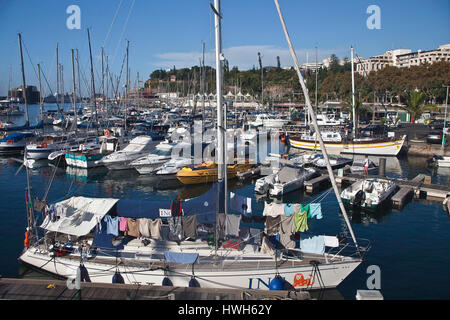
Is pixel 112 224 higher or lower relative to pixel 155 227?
higher

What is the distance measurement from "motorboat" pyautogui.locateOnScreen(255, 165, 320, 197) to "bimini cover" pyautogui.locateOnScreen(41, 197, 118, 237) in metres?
A: 15.7

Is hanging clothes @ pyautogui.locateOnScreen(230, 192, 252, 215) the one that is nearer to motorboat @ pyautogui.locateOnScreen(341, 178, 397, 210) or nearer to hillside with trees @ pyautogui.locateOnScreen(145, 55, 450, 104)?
motorboat @ pyautogui.locateOnScreen(341, 178, 397, 210)

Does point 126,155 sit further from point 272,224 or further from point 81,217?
point 272,224

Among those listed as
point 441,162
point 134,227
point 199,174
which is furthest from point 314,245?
point 441,162

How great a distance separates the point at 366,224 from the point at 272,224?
10848mm

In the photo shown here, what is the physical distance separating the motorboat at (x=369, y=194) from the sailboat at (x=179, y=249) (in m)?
10.8

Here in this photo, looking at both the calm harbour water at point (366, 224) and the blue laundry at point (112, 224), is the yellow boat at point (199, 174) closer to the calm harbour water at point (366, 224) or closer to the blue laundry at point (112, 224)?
the calm harbour water at point (366, 224)

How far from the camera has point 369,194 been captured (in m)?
25.9

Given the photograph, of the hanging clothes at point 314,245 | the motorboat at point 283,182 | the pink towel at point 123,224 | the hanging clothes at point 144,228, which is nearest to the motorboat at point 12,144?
the motorboat at point 283,182

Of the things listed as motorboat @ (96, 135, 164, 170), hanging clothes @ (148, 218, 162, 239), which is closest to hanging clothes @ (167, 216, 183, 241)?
hanging clothes @ (148, 218, 162, 239)

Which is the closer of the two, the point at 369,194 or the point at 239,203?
the point at 239,203

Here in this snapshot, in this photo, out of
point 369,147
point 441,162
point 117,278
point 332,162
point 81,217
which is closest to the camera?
point 117,278

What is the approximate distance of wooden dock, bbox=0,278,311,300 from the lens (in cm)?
1198
